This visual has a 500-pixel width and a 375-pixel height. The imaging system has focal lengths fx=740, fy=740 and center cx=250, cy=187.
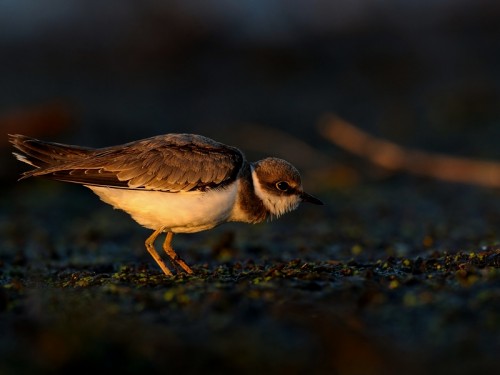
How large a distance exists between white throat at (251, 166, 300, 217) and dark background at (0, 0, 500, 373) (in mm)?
771

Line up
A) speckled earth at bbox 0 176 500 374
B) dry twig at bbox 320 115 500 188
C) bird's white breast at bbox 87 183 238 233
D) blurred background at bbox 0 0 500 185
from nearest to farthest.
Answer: speckled earth at bbox 0 176 500 374
bird's white breast at bbox 87 183 238 233
dry twig at bbox 320 115 500 188
blurred background at bbox 0 0 500 185

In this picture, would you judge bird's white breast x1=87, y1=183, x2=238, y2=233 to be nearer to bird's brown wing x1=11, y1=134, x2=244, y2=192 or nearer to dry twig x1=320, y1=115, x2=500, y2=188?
bird's brown wing x1=11, y1=134, x2=244, y2=192

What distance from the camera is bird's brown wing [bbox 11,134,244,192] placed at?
8008 mm

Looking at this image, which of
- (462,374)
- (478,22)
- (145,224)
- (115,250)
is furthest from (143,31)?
(462,374)

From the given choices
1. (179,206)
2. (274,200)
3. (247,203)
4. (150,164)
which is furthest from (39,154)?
(274,200)

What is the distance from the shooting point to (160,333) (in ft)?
18.6

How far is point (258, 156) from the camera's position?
17.9 metres

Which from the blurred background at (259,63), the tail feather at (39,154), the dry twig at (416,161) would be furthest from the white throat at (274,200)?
the blurred background at (259,63)

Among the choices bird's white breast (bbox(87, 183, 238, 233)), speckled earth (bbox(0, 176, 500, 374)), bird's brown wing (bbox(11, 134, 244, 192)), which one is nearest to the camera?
speckled earth (bbox(0, 176, 500, 374))

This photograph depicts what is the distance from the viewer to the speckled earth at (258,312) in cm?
518

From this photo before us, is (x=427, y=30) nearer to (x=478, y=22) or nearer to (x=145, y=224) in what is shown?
(x=478, y=22)

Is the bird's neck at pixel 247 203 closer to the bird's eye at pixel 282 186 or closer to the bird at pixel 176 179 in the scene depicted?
the bird at pixel 176 179

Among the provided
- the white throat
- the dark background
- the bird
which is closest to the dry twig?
the dark background

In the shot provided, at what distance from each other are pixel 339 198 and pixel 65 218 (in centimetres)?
546
